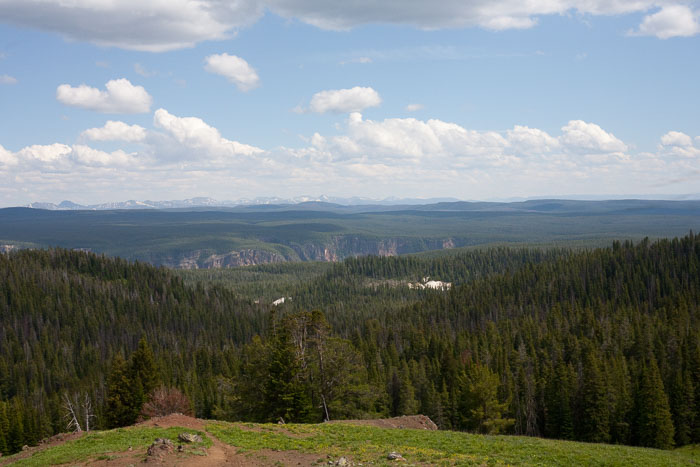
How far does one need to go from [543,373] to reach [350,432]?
177ft

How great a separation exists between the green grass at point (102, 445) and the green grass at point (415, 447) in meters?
3.15

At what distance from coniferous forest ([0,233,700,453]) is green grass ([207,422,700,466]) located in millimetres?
13839

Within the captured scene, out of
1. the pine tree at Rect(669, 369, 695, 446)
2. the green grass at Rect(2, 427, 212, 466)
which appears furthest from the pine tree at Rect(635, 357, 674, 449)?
the green grass at Rect(2, 427, 212, 466)

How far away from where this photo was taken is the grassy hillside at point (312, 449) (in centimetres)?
2794

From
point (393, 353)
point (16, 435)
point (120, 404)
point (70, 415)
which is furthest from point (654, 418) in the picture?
point (70, 415)

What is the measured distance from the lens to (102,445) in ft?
99.1

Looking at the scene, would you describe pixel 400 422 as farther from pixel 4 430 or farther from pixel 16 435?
pixel 4 430

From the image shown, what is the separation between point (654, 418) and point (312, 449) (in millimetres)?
48278

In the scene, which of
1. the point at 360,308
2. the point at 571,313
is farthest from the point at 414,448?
the point at 360,308

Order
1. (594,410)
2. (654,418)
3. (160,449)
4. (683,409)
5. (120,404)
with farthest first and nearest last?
(594,410), (683,409), (654,418), (120,404), (160,449)

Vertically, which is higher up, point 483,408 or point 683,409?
point 483,408

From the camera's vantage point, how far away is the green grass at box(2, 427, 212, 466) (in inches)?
1099

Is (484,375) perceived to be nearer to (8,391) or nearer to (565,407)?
(565,407)

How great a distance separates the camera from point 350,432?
36.7m
